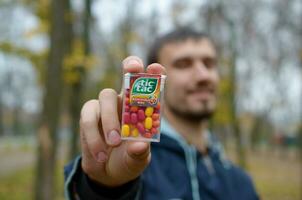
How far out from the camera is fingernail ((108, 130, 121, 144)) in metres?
1.12

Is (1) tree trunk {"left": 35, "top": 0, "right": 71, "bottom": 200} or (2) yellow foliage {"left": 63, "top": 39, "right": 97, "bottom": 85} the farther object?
(2) yellow foliage {"left": 63, "top": 39, "right": 97, "bottom": 85}

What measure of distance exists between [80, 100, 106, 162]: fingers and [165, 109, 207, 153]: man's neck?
3.88 feet

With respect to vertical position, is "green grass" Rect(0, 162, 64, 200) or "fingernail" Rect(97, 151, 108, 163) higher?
"fingernail" Rect(97, 151, 108, 163)

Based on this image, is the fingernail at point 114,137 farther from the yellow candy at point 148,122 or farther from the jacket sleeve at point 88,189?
the jacket sleeve at point 88,189

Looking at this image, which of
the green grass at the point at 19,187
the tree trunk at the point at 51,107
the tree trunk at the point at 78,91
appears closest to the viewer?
the tree trunk at the point at 51,107

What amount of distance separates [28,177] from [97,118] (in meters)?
12.7

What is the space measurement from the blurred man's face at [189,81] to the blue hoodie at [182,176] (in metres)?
0.16

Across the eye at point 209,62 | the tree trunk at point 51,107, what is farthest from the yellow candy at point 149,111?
the tree trunk at point 51,107

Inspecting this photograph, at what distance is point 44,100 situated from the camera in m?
5.95

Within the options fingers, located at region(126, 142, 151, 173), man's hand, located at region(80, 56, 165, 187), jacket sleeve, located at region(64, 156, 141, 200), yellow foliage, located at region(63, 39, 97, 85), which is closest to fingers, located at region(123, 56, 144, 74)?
man's hand, located at region(80, 56, 165, 187)

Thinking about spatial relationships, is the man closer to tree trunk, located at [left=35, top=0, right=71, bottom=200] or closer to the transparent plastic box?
the transparent plastic box

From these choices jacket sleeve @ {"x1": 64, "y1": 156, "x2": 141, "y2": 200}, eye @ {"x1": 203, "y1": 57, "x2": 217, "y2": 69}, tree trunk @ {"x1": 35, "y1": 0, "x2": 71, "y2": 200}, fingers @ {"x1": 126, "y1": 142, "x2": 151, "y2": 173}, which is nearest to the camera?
fingers @ {"x1": 126, "y1": 142, "x2": 151, "y2": 173}

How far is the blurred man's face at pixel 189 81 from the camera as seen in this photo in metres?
2.32

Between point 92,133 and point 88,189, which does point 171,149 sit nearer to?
point 88,189
